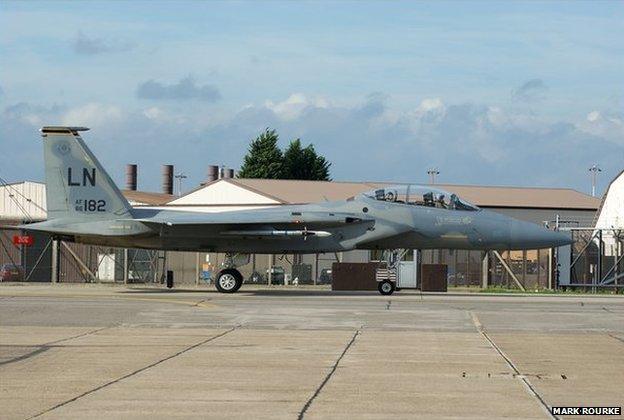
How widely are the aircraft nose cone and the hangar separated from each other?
17.7 feet

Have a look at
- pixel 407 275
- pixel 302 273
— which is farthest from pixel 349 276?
pixel 302 273

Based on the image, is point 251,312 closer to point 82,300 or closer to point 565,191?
point 82,300

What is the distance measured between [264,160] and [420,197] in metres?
86.4

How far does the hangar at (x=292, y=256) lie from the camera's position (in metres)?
49.6

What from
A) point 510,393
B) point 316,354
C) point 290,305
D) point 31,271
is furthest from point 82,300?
point 31,271

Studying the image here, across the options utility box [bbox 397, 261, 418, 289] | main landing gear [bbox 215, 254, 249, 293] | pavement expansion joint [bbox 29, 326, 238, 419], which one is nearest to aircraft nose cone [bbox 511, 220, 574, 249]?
utility box [bbox 397, 261, 418, 289]

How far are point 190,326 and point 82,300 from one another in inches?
325

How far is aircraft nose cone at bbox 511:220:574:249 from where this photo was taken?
33906mm

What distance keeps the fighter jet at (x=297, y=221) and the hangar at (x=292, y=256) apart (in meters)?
3.52

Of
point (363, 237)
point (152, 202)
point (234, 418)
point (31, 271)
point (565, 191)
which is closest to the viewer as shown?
point (234, 418)

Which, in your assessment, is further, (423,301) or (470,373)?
(423,301)

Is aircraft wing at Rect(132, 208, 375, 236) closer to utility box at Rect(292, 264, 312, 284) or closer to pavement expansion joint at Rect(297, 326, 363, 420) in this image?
pavement expansion joint at Rect(297, 326, 363, 420)

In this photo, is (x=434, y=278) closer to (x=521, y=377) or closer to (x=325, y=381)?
→ (x=521, y=377)

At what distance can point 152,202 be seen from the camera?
8100cm
